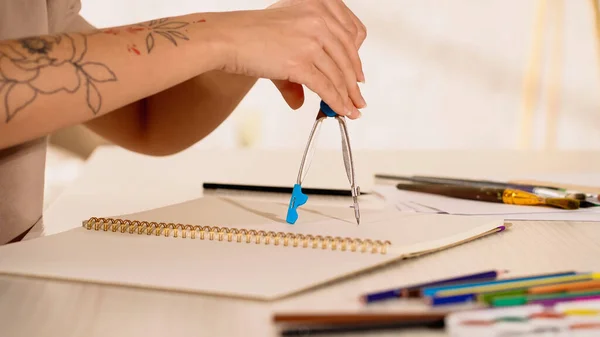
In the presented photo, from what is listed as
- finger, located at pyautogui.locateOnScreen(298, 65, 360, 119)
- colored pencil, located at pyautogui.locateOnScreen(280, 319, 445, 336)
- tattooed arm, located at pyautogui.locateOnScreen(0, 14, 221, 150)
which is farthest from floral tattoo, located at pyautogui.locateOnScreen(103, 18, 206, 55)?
colored pencil, located at pyautogui.locateOnScreen(280, 319, 445, 336)

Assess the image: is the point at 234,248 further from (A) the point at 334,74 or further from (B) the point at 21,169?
(B) the point at 21,169

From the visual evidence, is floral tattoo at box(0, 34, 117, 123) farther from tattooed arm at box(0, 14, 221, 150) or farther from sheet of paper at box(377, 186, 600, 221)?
sheet of paper at box(377, 186, 600, 221)

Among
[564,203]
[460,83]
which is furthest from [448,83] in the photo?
[564,203]

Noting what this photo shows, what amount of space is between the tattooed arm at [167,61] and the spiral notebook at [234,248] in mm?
121

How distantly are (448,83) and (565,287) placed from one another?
9.52ft

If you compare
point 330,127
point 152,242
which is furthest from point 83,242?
point 330,127

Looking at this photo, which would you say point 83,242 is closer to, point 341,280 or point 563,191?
point 341,280

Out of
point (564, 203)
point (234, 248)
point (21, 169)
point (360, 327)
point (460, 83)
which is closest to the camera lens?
point (360, 327)

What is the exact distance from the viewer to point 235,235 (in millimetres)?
656

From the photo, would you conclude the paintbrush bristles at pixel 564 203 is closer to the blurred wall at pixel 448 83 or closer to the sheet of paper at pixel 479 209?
the sheet of paper at pixel 479 209

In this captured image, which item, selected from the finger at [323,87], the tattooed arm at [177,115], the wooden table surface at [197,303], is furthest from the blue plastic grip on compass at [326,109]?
the tattooed arm at [177,115]

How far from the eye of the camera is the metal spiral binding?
0.61 metres

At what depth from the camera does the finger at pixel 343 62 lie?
30.9 inches

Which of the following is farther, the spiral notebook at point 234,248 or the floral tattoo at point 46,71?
the floral tattoo at point 46,71
